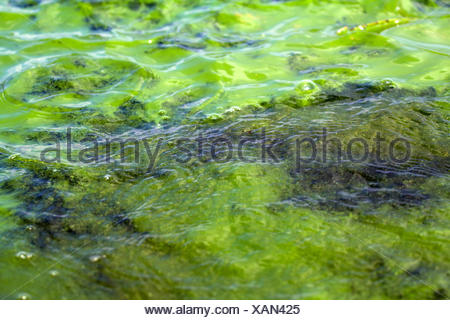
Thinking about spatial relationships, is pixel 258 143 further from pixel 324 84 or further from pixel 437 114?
pixel 437 114

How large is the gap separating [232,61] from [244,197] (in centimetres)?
265

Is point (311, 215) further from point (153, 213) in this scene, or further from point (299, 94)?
point (299, 94)

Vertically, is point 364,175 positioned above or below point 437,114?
below

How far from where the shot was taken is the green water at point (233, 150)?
8.06ft

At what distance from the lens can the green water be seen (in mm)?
2457

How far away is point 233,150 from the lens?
3.62 metres

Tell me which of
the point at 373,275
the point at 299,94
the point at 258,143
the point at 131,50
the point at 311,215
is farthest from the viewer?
the point at 131,50

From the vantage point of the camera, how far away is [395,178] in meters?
3.12
